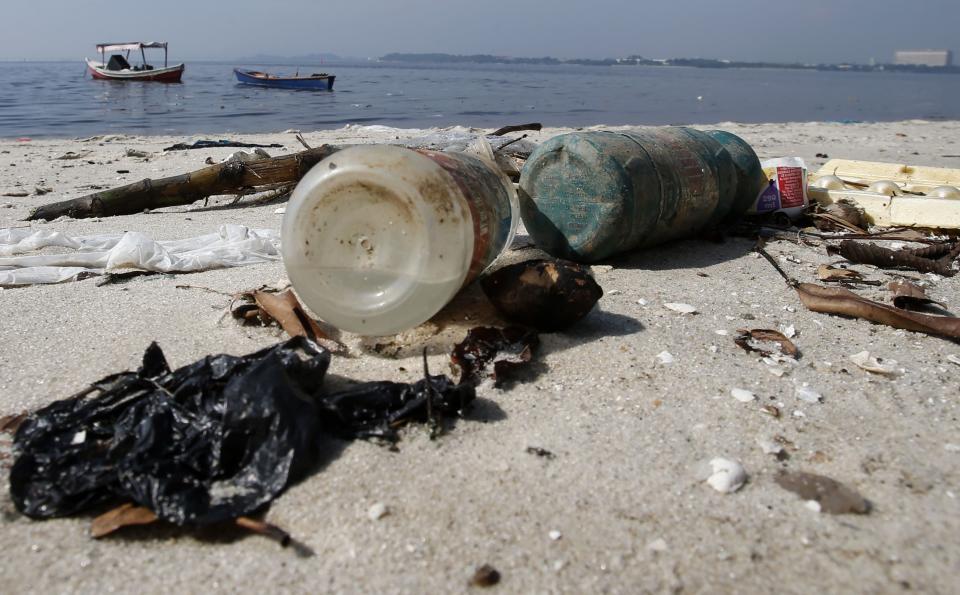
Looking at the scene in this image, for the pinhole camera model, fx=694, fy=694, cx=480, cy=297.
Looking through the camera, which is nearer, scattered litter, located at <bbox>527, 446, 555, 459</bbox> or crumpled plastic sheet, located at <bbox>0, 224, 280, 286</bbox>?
scattered litter, located at <bbox>527, 446, 555, 459</bbox>

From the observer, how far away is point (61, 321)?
3219 millimetres

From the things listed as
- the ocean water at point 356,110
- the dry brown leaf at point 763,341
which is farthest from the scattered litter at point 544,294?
the ocean water at point 356,110

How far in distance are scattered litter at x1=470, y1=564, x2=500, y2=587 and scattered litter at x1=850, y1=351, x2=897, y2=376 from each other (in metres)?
1.91

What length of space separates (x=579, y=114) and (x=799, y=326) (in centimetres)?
1753

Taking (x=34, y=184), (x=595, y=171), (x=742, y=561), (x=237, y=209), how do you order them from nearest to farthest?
1. (x=742, y=561)
2. (x=595, y=171)
3. (x=237, y=209)
4. (x=34, y=184)

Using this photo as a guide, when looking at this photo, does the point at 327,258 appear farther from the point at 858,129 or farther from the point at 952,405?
the point at 858,129

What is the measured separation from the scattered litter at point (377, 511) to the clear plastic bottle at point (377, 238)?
908 millimetres

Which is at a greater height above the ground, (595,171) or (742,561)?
(595,171)

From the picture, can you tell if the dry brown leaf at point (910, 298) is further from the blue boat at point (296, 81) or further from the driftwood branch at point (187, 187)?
the blue boat at point (296, 81)

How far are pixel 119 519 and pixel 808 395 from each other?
7.57 feet

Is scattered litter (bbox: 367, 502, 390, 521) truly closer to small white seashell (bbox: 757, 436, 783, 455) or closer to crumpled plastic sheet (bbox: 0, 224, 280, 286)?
small white seashell (bbox: 757, 436, 783, 455)

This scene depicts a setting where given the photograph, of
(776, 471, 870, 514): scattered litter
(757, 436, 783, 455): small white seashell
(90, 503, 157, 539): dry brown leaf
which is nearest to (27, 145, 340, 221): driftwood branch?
(90, 503, 157, 539): dry brown leaf

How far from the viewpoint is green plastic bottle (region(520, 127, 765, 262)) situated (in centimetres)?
382

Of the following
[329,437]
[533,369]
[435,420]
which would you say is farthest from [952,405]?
[329,437]
